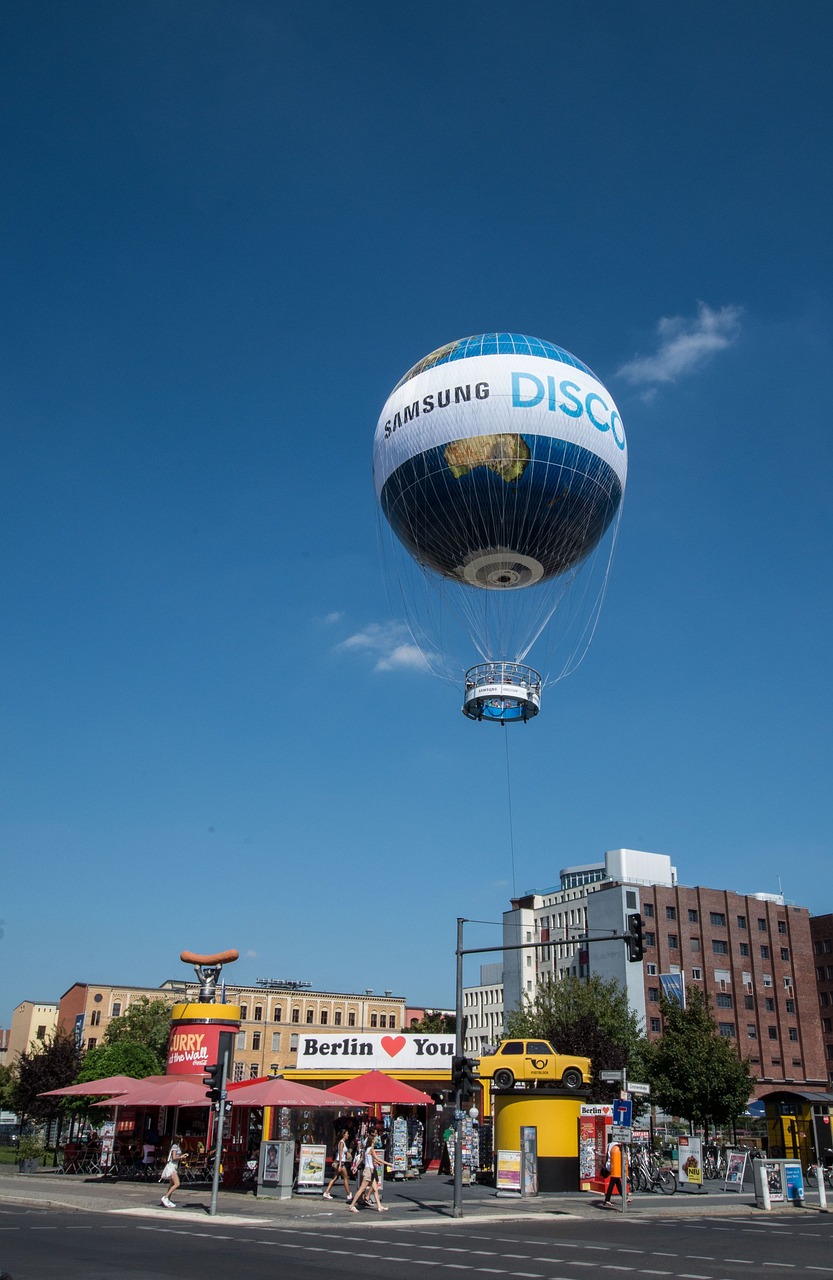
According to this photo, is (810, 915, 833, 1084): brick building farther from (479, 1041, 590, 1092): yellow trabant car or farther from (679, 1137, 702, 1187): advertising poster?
(479, 1041, 590, 1092): yellow trabant car

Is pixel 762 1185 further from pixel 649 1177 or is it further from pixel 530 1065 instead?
pixel 530 1065

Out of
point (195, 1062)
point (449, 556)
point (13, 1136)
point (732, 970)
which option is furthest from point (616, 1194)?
point (732, 970)

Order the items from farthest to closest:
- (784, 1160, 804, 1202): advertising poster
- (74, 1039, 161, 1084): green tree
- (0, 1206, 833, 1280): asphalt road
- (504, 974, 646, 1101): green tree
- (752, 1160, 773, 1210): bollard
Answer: (74, 1039, 161, 1084): green tree
(504, 974, 646, 1101): green tree
(784, 1160, 804, 1202): advertising poster
(752, 1160, 773, 1210): bollard
(0, 1206, 833, 1280): asphalt road

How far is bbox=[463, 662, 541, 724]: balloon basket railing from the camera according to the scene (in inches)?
1243

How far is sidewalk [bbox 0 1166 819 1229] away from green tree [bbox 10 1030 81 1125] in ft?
57.0

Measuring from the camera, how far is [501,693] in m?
31.5

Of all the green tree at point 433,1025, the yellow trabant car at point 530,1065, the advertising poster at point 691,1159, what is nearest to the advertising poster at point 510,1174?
the yellow trabant car at point 530,1065

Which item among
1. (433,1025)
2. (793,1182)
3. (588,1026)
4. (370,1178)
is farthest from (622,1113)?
(433,1025)

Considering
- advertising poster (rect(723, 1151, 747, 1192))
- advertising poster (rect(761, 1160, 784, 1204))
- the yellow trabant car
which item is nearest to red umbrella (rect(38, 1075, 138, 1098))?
the yellow trabant car

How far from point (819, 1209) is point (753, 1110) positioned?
2298 centimetres

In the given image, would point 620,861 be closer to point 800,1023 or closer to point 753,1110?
point 800,1023

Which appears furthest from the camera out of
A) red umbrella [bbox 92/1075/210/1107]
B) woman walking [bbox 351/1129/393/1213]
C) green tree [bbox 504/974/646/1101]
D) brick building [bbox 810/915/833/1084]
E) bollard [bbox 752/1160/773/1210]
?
brick building [bbox 810/915/833/1084]

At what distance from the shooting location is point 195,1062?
3494 cm

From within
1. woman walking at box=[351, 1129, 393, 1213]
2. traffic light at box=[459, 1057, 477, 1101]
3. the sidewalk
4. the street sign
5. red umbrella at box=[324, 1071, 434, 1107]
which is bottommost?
the sidewalk
